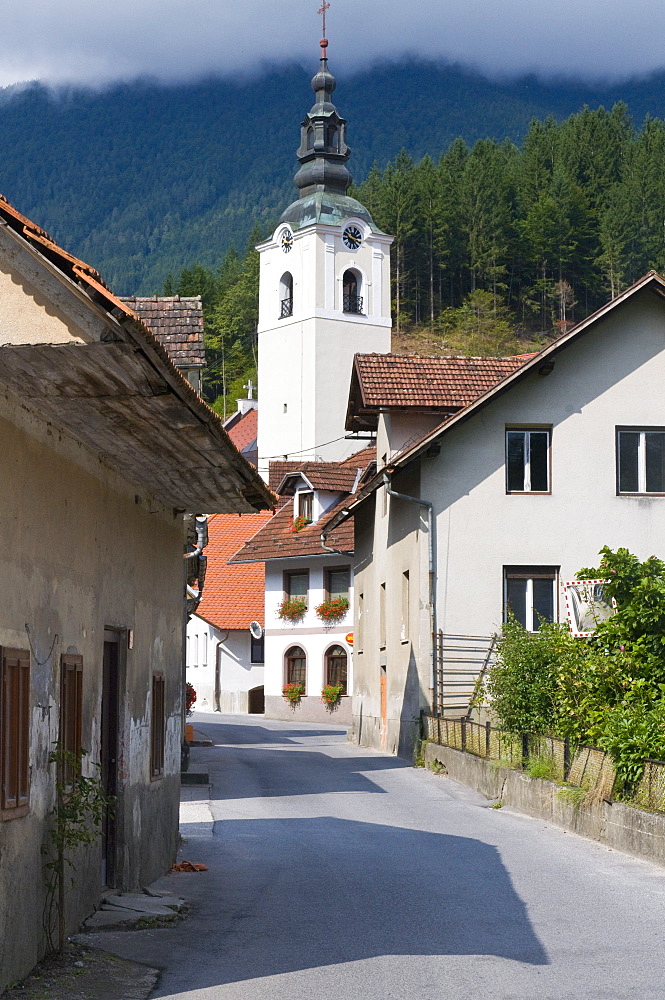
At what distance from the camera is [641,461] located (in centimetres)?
2789

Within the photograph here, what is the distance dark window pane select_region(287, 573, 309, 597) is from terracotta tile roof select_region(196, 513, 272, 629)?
5142mm

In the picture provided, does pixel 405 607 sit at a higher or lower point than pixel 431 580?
lower

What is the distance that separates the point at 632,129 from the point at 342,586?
101 m

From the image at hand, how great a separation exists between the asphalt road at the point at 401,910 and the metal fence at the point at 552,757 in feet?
2.14

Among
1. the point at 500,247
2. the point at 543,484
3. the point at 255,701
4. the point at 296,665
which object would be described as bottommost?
the point at 255,701

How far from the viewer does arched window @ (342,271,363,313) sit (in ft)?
269

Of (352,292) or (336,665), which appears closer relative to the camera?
(336,665)

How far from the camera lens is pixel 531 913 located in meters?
11.2

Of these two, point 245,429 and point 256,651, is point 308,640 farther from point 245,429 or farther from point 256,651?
point 245,429

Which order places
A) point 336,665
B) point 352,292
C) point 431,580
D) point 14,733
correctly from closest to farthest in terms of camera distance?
point 14,733
point 431,580
point 336,665
point 352,292

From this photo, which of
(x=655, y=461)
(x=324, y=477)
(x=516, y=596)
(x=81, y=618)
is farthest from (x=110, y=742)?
(x=324, y=477)

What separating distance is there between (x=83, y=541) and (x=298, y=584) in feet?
132

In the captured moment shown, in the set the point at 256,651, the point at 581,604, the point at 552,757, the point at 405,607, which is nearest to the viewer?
the point at 552,757

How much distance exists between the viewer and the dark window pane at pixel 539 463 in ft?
90.7
